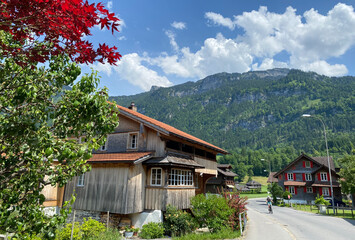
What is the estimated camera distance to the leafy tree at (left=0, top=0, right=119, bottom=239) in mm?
3141

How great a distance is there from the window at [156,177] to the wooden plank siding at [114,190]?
0.67m

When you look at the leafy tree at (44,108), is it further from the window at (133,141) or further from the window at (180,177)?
the window at (133,141)

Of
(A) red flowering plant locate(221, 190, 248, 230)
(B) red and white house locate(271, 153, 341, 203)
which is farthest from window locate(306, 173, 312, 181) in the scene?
(A) red flowering plant locate(221, 190, 248, 230)

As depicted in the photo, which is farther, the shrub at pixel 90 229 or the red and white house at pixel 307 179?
the red and white house at pixel 307 179

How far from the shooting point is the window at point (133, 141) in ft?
60.5

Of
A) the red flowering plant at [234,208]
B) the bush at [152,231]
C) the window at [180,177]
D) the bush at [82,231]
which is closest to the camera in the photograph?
the bush at [82,231]

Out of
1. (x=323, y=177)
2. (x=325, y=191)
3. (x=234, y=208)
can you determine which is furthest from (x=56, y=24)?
(x=325, y=191)

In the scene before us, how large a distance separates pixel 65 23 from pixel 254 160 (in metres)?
177

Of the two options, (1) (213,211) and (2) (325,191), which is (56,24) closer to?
(1) (213,211)

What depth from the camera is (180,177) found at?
17609mm

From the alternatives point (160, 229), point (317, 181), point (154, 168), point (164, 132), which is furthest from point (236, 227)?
point (317, 181)

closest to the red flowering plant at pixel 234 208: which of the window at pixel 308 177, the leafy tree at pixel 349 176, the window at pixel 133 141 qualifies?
the window at pixel 133 141

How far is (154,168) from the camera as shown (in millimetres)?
16812

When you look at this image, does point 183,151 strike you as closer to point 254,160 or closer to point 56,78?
point 56,78
